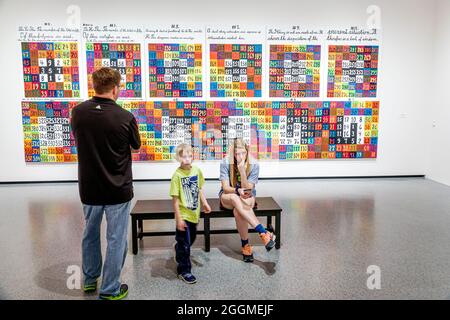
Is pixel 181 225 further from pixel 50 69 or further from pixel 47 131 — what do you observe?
pixel 50 69

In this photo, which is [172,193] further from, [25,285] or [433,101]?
[433,101]

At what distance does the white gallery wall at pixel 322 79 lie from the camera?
5508 mm

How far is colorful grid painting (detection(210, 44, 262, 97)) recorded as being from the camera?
5.70 m

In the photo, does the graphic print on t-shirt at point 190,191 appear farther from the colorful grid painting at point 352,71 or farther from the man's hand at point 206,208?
the colorful grid painting at point 352,71

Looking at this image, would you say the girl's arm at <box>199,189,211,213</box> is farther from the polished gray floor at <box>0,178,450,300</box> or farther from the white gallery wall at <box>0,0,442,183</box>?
the white gallery wall at <box>0,0,442,183</box>

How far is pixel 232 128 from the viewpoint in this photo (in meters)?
5.87

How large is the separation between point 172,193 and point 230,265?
0.74 metres

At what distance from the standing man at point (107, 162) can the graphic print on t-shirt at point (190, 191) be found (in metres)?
Answer: 0.45

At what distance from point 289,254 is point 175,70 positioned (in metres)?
3.61

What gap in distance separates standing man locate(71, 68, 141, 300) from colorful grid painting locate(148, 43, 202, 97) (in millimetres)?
3513

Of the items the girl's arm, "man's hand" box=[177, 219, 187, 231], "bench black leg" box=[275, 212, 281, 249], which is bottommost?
"bench black leg" box=[275, 212, 281, 249]

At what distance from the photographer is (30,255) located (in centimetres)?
304

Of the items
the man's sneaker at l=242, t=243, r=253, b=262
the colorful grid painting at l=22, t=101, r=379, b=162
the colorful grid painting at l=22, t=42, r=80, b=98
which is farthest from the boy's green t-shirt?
the colorful grid painting at l=22, t=42, r=80, b=98
